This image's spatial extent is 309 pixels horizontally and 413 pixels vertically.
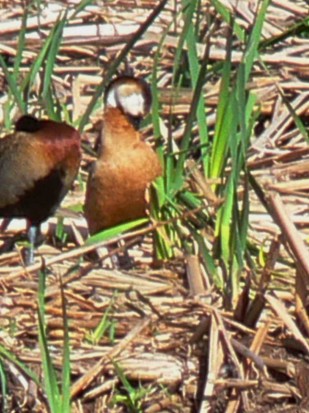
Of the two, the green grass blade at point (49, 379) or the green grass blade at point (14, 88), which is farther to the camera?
the green grass blade at point (14, 88)

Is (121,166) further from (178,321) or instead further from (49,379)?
(49,379)

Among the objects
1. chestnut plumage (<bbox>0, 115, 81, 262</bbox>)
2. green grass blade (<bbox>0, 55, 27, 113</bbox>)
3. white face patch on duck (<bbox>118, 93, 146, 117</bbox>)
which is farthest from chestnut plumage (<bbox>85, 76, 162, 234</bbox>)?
green grass blade (<bbox>0, 55, 27, 113</bbox>)

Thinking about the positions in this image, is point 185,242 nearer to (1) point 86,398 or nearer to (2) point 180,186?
(2) point 180,186

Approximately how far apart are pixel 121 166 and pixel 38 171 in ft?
Answer: 0.92

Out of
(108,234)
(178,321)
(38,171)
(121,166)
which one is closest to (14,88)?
(38,171)

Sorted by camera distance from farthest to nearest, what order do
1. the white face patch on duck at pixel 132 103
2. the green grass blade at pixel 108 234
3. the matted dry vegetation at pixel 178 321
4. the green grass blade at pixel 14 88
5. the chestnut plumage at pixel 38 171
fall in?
the white face patch on duck at pixel 132 103, the chestnut plumage at pixel 38 171, the green grass blade at pixel 14 88, the green grass blade at pixel 108 234, the matted dry vegetation at pixel 178 321

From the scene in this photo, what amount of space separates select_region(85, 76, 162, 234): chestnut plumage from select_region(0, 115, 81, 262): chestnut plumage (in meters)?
0.11

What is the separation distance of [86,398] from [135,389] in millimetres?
136

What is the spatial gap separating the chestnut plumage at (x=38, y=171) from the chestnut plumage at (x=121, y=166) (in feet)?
0.35

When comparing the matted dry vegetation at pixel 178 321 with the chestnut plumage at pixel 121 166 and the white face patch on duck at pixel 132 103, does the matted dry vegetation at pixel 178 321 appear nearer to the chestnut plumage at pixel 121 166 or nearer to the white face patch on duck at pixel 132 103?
the chestnut plumage at pixel 121 166

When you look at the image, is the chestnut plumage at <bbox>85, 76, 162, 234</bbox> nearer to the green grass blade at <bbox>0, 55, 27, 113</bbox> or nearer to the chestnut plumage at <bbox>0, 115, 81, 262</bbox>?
the chestnut plumage at <bbox>0, 115, 81, 262</bbox>

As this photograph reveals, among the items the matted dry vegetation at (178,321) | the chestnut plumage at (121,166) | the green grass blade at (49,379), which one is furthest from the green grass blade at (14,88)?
the green grass blade at (49,379)

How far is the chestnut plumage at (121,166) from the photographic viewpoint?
19.3ft

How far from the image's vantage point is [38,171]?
587 centimetres
